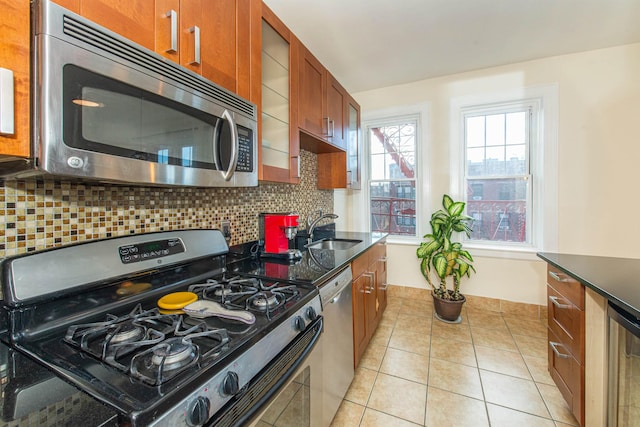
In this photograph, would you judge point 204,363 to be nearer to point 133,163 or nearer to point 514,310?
point 133,163

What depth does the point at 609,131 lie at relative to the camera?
238 cm

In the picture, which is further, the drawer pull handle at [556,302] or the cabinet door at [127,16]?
the drawer pull handle at [556,302]

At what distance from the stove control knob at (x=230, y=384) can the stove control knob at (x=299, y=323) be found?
313 millimetres

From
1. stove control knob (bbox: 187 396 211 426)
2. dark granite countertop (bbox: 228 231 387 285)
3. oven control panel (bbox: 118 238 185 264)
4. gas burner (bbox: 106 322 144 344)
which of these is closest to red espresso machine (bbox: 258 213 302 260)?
dark granite countertop (bbox: 228 231 387 285)

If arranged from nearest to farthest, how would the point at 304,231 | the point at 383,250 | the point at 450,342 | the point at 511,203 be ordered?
the point at 450,342 < the point at 304,231 < the point at 383,250 < the point at 511,203

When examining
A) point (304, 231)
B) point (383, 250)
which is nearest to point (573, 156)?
point (383, 250)

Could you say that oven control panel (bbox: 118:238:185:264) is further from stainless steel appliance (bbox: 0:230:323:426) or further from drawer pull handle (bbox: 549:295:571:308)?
drawer pull handle (bbox: 549:295:571:308)

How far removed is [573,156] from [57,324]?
3.72 metres

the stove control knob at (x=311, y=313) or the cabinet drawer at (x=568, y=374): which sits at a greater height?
the stove control knob at (x=311, y=313)

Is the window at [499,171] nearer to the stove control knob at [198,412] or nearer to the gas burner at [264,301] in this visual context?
the gas burner at [264,301]

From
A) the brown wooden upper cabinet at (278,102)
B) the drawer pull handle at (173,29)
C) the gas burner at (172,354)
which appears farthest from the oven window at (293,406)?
the drawer pull handle at (173,29)

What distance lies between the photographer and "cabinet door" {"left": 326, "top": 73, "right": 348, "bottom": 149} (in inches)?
85.3

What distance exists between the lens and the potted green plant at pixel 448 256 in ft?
8.52

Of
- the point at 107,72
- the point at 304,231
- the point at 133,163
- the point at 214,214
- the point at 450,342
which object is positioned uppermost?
the point at 107,72
